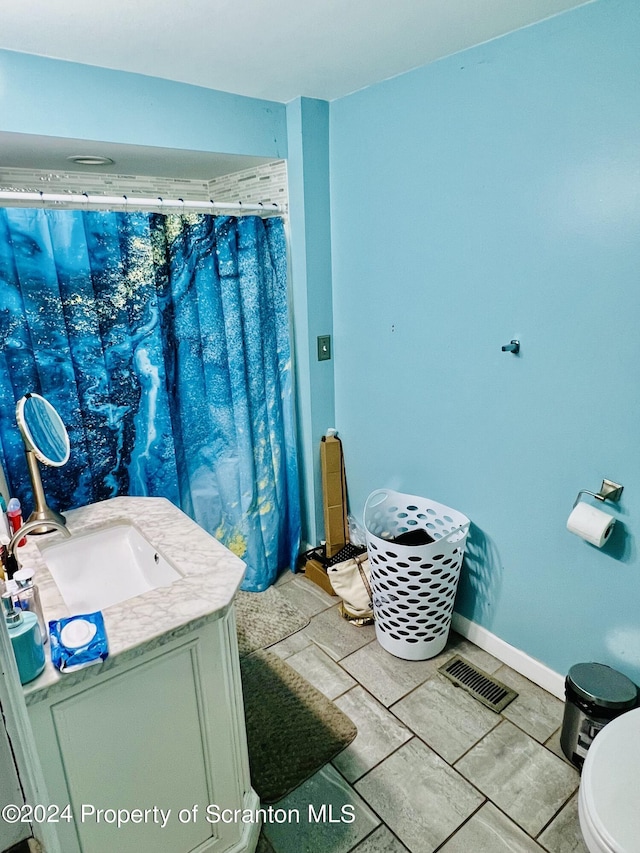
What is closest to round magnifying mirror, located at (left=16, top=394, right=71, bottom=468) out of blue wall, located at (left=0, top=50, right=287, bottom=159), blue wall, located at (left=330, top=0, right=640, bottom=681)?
blue wall, located at (left=0, top=50, right=287, bottom=159)

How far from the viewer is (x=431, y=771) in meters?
1.57

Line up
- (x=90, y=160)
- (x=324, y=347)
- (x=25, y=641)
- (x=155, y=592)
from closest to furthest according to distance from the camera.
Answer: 1. (x=25, y=641)
2. (x=155, y=592)
3. (x=90, y=160)
4. (x=324, y=347)

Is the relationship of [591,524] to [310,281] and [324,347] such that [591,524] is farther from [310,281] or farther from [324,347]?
[310,281]

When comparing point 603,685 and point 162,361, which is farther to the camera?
point 162,361

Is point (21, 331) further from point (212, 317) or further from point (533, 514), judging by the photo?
point (533, 514)

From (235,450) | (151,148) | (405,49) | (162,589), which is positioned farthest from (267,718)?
(405,49)

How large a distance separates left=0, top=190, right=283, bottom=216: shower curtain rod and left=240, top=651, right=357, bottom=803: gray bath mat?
5.79 ft

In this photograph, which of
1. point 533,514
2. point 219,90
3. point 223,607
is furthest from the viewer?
point 219,90

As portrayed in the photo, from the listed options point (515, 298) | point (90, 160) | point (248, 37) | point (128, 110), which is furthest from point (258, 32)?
point (515, 298)

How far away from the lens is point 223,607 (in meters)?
1.15

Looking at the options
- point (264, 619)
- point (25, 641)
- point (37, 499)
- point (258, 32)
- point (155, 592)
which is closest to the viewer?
point (25, 641)

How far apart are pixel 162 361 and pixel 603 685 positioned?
181cm

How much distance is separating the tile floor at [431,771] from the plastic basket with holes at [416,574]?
0.35 ft

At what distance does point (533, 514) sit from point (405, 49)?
1.57 meters
